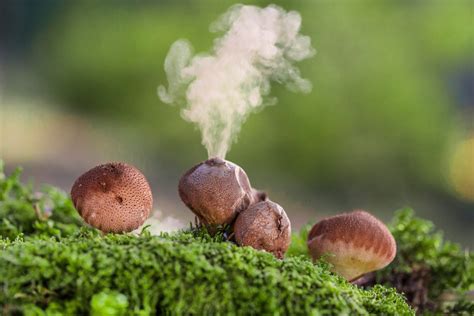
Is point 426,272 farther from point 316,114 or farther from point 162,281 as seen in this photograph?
point 316,114

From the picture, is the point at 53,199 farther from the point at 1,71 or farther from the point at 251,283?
the point at 1,71

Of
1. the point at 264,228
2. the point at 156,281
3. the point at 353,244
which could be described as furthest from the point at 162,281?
the point at 353,244

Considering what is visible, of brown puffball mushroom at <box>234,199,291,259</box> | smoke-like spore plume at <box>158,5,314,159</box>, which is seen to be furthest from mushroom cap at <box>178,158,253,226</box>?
smoke-like spore plume at <box>158,5,314,159</box>

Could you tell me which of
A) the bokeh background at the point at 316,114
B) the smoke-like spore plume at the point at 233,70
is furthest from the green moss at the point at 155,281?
the bokeh background at the point at 316,114

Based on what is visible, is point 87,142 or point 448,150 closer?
point 448,150

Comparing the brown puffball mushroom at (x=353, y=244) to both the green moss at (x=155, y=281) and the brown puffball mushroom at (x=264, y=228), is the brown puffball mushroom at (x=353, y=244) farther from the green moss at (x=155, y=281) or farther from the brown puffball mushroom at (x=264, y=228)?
the green moss at (x=155, y=281)

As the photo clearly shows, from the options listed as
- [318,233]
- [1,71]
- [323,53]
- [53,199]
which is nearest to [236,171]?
[318,233]
